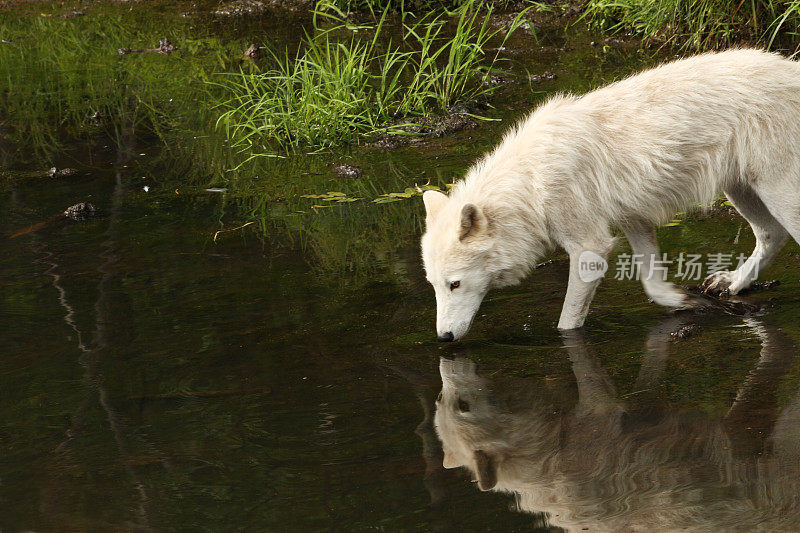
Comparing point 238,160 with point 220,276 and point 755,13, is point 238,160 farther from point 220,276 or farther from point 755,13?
point 755,13

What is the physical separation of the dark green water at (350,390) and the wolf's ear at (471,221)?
72 centimetres

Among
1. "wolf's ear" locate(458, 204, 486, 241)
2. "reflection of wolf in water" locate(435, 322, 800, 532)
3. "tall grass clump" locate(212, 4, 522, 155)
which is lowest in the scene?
"reflection of wolf in water" locate(435, 322, 800, 532)

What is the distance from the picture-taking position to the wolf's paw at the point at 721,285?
5.96m

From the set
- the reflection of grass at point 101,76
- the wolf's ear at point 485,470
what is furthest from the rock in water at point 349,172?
Answer: the wolf's ear at point 485,470

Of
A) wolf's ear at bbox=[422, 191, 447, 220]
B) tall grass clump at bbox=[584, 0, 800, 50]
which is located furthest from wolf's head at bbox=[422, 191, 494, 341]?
tall grass clump at bbox=[584, 0, 800, 50]

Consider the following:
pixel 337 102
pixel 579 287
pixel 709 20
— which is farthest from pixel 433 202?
pixel 709 20

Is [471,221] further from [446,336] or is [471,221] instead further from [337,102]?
[337,102]

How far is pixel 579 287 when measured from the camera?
5.49 m

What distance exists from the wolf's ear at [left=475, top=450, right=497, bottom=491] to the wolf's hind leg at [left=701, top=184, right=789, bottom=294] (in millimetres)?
2470

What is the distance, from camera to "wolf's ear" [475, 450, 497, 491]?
13.3 ft

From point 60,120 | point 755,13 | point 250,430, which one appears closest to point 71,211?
point 60,120

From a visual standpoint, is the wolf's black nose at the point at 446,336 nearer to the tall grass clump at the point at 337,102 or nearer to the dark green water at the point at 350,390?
the dark green water at the point at 350,390

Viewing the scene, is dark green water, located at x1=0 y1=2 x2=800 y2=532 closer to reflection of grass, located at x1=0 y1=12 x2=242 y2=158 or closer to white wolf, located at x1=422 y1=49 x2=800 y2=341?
white wolf, located at x1=422 y1=49 x2=800 y2=341

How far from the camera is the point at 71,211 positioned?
27.1ft
